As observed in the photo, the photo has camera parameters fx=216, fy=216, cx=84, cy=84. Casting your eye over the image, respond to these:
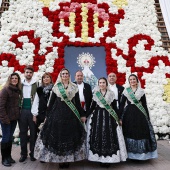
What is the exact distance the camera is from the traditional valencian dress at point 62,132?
2.51 m

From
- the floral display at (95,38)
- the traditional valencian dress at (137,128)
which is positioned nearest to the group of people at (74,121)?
the traditional valencian dress at (137,128)

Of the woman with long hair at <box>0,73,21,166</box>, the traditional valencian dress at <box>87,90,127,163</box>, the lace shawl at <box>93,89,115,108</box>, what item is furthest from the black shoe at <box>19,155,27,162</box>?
the lace shawl at <box>93,89,115,108</box>

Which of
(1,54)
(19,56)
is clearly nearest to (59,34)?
(19,56)

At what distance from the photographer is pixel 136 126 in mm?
2871

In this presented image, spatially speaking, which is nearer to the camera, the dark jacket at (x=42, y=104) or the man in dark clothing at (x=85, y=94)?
the dark jacket at (x=42, y=104)

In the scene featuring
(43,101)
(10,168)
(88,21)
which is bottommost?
(10,168)

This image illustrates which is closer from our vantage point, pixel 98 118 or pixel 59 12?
pixel 98 118

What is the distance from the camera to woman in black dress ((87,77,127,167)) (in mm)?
2645

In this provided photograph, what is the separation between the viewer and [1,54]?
4.57 meters

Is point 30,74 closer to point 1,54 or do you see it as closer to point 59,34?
point 1,54

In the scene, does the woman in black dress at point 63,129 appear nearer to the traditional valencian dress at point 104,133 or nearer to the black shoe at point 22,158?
the traditional valencian dress at point 104,133

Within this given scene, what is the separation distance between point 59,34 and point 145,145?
3215 millimetres

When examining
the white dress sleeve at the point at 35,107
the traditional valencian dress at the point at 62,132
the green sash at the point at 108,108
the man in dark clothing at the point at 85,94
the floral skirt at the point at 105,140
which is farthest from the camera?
the man in dark clothing at the point at 85,94

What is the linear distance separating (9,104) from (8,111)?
90 millimetres
